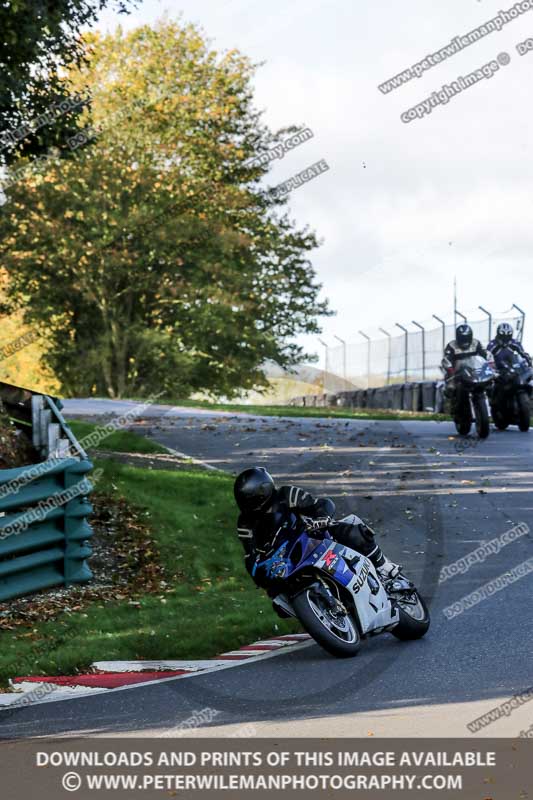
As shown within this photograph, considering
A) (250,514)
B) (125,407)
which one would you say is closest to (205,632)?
(250,514)

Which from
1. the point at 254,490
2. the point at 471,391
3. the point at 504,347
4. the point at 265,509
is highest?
the point at 504,347

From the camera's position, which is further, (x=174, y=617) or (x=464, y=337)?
(x=464, y=337)

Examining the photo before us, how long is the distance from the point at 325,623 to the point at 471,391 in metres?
13.1

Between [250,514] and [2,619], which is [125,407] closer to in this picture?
[2,619]

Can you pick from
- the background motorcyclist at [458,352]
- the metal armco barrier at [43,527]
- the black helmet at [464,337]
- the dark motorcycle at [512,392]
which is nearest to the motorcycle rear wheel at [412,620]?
the metal armco barrier at [43,527]

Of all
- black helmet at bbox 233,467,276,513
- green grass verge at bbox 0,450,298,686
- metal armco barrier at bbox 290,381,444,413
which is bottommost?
green grass verge at bbox 0,450,298,686

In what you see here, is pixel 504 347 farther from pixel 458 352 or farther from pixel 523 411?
pixel 458 352

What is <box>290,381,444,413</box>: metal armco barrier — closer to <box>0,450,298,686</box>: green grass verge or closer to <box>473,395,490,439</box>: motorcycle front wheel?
<box>473,395,490,439</box>: motorcycle front wheel

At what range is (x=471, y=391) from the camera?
2086 cm

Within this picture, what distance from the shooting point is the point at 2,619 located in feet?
34.3

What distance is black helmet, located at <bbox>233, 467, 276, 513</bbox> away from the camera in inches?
331

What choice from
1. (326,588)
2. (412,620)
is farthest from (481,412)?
(326,588)

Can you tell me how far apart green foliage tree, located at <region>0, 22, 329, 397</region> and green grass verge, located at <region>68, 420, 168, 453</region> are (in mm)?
21673

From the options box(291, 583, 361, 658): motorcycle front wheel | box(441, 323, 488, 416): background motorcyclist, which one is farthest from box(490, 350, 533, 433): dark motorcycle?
box(291, 583, 361, 658): motorcycle front wheel
